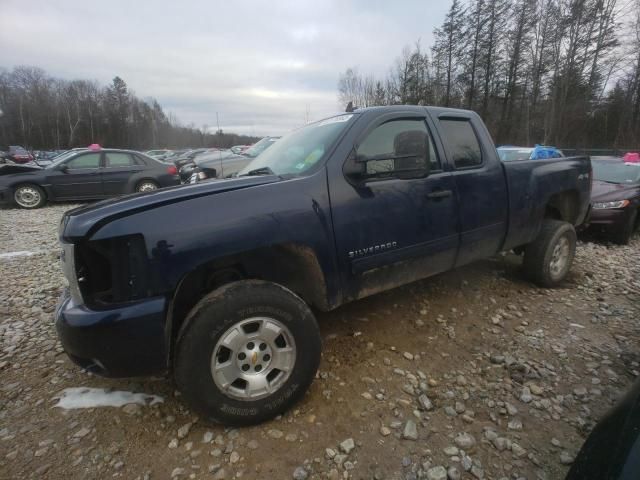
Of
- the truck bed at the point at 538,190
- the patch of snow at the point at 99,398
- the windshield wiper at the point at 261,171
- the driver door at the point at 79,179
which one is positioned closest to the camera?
the patch of snow at the point at 99,398

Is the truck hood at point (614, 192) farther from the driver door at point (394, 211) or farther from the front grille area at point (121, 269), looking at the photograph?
the front grille area at point (121, 269)

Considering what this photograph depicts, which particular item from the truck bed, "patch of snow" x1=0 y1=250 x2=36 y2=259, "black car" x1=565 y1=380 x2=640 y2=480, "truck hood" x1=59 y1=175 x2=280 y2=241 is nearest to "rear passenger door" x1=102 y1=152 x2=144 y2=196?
"patch of snow" x1=0 y1=250 x2=36 y2=259

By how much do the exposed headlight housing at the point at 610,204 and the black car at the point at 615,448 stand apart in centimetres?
587

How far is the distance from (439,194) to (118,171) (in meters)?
9.64

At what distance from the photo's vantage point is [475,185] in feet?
9.59

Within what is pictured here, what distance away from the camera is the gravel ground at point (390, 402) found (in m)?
1.78

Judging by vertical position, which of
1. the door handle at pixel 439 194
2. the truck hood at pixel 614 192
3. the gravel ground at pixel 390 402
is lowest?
the gravel ground at pixel 390 402

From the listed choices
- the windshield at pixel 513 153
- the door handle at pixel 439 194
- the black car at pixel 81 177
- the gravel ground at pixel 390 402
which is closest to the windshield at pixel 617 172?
the windshield at pixel 513 153

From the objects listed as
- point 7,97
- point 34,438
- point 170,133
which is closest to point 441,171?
point 34,438

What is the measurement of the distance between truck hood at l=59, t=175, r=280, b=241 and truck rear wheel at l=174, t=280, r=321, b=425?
0.57 m

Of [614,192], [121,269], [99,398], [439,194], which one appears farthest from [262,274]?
[614,192]

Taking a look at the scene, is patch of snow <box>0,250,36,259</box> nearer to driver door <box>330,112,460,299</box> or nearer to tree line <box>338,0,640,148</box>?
driver door <box>330,112,460,299</box>

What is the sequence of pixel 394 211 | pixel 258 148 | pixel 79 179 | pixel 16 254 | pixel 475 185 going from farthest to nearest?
pixel 258 148
pixel 79 179
pixel 16 254
pixel 475 185
pixel 394 211

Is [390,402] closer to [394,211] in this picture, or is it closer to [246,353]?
[246,353]
